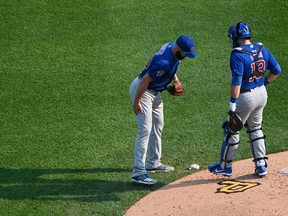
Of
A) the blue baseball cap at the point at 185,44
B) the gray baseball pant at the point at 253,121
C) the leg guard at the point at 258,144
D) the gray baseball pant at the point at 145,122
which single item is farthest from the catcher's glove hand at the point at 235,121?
the gray baseball pant at the point at 145,122

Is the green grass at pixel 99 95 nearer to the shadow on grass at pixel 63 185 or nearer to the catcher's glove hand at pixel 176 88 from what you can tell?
the shadow on grass at pixel 63 185

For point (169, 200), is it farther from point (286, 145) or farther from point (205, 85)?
point (205, 85)

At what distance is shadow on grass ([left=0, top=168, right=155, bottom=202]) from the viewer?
27.4 feet

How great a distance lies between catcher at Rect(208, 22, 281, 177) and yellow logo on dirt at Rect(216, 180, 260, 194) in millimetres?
152

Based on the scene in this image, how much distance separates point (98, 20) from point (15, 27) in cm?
141

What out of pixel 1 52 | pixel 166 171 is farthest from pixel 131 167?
pixel 1 52

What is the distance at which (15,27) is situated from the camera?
40.2 ft

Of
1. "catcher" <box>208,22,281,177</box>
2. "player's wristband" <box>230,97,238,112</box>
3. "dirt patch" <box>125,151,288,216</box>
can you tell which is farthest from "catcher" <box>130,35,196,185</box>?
"player's wristband" <box>230,97,238,112</box>

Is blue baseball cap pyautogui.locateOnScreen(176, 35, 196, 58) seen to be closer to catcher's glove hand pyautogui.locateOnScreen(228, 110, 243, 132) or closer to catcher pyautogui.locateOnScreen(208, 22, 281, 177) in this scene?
catcher pyautogui.locateOnScreen(208, 22, 281, 177)

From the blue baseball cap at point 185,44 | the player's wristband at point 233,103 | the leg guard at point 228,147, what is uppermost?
the blue baseball cap at point 185,44

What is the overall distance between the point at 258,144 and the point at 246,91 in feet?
2.30

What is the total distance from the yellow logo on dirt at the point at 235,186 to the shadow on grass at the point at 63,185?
83cm

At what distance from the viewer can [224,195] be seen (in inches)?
320

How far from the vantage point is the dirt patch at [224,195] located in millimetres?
7814
